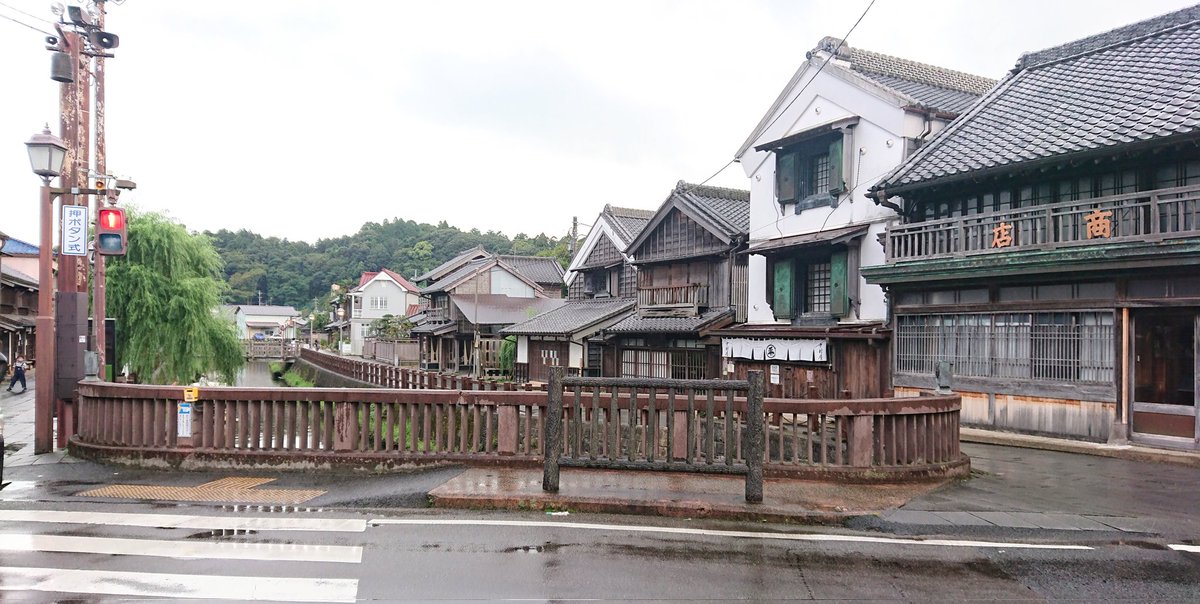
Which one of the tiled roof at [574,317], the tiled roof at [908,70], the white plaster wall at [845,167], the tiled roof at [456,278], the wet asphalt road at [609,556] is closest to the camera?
the wet asphalt road at [609,556]

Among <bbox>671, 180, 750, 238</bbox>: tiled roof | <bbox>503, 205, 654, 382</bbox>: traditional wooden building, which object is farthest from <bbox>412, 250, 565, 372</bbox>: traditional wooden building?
<bbox>671, 180, 750, 238</bbox>: tiled roof

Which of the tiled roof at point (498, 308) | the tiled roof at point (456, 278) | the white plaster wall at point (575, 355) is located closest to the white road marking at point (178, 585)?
the white plaster wall at point (575, 355)

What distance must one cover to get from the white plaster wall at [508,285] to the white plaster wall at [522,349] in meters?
16.2

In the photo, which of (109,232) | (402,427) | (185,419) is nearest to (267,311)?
(109,232)

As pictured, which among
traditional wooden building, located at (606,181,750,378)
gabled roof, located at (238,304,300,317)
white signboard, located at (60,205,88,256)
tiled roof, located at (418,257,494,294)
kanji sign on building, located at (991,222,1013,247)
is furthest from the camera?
gabled roof, located at (238,304,300,317)

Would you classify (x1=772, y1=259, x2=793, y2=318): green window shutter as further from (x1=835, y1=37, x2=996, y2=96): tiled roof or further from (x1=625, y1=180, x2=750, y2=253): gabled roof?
(x1=835, y1=37, x2=996, y2=96): tiled roof

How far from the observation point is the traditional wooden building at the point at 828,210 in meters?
18.5

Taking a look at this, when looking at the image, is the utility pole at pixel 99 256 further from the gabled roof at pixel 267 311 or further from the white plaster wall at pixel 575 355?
the gabled roof at pixel 267 311

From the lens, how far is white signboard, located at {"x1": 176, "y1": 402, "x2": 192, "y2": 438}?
8.68 metres

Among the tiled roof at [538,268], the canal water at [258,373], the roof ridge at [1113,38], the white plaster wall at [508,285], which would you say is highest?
the roof ridge at [1113,38]

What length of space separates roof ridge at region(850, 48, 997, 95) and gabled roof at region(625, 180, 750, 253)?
626 centimetres

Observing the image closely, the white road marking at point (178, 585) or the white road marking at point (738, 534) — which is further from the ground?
the white road marking at point (178, 585)

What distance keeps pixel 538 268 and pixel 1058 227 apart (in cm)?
4511

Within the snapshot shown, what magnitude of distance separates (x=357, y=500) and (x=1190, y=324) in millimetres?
14176
